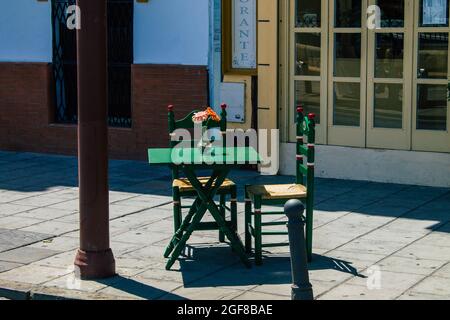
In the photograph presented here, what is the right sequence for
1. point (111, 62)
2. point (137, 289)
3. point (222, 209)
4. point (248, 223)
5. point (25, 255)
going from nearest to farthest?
1. point (137, 289)
2. point (248, 223)
3. point (25, 255)
4. point (222, 209)
5. point (111, 62)

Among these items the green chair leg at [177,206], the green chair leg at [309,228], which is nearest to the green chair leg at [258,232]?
the green chair leg at [309,228]

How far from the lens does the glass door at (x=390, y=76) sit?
12.7 meters

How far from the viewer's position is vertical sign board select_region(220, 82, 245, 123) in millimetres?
13875

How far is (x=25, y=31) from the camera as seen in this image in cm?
1560

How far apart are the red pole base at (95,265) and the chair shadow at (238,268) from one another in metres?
0.69

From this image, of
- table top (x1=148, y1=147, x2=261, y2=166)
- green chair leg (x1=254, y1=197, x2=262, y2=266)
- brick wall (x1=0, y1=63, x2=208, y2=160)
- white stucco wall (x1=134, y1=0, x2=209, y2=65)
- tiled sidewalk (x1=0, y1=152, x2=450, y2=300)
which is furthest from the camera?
brick wall (x1=0, y1=63, x2=208, y2=160)

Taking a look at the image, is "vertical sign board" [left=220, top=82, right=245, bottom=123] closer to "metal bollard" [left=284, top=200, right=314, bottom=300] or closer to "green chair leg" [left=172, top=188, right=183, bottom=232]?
"green chair leg" [left=172, top=188, right=183, bottom=232]

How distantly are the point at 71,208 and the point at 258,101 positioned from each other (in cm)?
346

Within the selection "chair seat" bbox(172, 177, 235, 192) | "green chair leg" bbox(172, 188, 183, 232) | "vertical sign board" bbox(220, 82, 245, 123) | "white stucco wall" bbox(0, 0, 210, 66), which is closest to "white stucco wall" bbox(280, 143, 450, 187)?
"vertical sign board" bbox(220, 82, 245, 123)

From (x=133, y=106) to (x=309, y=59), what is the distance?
301 centimetres

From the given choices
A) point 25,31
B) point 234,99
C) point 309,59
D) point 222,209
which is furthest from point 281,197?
point 25,31

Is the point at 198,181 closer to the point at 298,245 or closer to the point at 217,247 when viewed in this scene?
the point at 217,247

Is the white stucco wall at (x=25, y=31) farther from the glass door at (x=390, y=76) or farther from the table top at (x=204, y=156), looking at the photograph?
the table top at (x=204, y=156)

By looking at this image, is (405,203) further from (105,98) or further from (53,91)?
(53,91)
